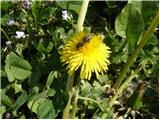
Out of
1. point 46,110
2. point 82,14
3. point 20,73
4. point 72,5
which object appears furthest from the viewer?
point 72,5

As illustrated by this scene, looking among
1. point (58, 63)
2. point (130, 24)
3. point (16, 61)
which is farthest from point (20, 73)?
point (130, 24)

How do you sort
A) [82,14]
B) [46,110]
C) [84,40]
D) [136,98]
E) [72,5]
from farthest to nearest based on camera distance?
1. [72,5]
2. [136,98]
3. [46,110]
4. [82,14]
5. [84,40]

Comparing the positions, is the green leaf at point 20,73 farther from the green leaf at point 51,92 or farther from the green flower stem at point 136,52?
the green flower stem at point 136,52

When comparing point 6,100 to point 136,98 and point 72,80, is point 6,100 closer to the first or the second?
point 72,80

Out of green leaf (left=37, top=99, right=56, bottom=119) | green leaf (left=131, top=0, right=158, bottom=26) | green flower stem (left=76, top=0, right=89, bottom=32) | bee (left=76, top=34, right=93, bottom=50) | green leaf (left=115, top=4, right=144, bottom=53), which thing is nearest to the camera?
bee (left=76, top=34, right=93, bottom=50)

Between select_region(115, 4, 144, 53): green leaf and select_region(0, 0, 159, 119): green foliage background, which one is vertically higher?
select_region(115, 4, 144, 53): green leaf

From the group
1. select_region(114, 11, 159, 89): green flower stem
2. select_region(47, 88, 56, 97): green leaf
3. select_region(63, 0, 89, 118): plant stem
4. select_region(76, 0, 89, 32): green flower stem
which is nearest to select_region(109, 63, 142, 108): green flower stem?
select_region(114, 11, 159, 89): green flower stem

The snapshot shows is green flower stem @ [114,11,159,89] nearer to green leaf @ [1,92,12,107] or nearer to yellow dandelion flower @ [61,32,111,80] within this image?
yellow dandelion flower @ [61,32,111,80]

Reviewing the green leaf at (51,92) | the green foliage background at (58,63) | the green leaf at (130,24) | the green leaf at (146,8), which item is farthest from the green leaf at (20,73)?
the green leaf at (146,8)
